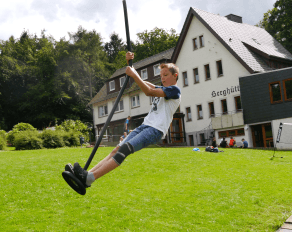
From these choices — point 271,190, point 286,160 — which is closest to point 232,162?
point 286,160

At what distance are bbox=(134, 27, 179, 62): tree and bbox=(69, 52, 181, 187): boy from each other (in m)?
55.7

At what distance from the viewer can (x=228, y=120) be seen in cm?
3378

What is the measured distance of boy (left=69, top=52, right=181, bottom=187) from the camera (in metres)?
5.21

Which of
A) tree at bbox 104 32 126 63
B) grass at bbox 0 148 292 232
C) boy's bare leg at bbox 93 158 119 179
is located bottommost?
grass at bbox 0 148 292 232

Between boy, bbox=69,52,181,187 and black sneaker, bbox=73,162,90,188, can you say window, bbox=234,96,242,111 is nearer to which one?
boy, bbox=69,52,181,187

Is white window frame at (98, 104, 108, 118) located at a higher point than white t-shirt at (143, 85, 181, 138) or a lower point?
higher

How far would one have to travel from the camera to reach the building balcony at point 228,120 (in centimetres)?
3309

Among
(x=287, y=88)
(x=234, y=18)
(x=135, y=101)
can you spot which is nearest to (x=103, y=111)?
(x=135, y=101)

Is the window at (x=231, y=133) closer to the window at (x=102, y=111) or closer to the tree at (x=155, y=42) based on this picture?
the window at (x=102, y=111)

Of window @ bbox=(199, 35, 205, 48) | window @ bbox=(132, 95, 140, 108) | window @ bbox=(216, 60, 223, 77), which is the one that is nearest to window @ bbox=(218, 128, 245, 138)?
window @ bbox=(216, 60, 223, 77)

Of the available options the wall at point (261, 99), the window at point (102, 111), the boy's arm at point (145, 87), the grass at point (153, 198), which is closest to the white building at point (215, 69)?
the wall at point (261, 99)

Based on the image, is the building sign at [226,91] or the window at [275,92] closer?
the window at [275,92]

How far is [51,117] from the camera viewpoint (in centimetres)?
5850

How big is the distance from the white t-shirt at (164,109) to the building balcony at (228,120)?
2843 cm
